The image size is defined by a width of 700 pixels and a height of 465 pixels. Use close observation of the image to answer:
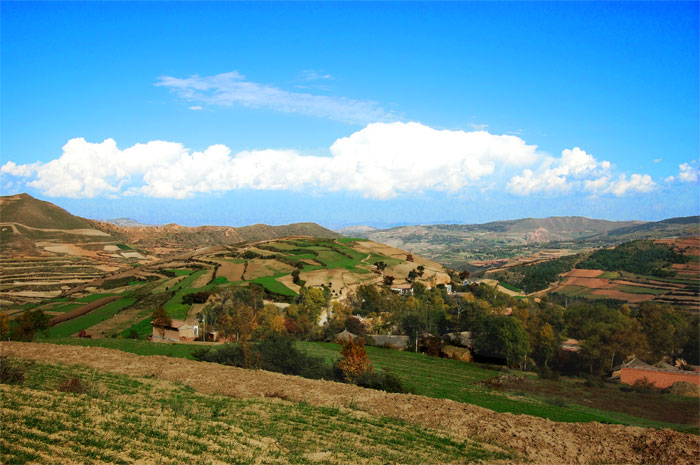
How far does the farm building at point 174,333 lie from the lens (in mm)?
53406

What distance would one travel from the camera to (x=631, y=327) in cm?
6197

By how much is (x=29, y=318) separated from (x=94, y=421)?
47.6 meters

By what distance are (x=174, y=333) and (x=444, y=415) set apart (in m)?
44.2

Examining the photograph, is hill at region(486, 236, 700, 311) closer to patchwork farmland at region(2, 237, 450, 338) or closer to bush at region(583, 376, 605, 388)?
patchwork farmland at region(2, 237, 450, 338)

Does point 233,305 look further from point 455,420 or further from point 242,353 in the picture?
point 455,420

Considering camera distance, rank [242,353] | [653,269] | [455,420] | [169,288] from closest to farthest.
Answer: [455,420]
[242,353]
[169,288]
[653,269]

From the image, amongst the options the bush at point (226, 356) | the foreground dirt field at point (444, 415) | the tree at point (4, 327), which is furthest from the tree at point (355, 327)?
the tree at point (4, 327)

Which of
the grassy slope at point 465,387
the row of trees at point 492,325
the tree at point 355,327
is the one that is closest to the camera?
the grassy slope at point 465,387

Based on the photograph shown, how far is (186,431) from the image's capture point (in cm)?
1256

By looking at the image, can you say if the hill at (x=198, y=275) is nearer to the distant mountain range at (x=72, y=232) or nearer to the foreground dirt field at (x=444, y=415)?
the distant mountain range at (x=72, y=232)

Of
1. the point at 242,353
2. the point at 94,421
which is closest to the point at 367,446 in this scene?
the point at 94,421

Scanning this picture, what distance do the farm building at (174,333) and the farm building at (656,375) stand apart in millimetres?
54301

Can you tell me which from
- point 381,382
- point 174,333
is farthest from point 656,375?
point 174,333

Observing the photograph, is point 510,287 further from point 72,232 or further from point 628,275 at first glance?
point 72,232
